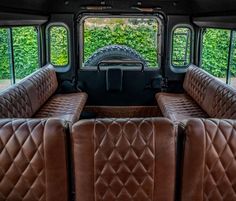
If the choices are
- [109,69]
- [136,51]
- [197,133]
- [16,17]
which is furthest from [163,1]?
[197,133]

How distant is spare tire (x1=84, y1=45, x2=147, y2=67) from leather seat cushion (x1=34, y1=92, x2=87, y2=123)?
744 millimetres

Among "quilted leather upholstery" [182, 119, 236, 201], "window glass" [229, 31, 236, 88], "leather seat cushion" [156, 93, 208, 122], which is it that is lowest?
"leather seat cushion" [156, 93, 208, 122]

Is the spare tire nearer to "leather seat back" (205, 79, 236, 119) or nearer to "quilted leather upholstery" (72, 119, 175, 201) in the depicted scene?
"leather seat back" (205, 79, 236, 119)

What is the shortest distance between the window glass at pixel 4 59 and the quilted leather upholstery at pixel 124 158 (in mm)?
2374

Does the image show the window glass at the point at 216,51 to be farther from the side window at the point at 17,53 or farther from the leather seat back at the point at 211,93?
the side window at the point at 17,53

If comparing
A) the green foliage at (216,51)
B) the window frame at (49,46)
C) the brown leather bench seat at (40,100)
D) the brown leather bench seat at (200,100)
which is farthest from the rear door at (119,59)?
the green foliage at (216,51)

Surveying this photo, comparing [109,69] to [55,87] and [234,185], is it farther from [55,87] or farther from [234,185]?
[234,185]

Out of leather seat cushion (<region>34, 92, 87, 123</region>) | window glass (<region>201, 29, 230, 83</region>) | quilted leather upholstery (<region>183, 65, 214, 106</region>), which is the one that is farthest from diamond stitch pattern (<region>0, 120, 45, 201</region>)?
window glass (<region>201, 29, 230, 83</region>)

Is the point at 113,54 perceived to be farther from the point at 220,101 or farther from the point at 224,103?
the point at 224,103

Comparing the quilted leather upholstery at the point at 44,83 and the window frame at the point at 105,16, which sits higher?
the window frame at the point at 105,16

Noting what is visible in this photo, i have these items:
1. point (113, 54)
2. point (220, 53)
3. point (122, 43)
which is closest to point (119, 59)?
point (113, 54)

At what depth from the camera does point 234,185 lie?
2734mm

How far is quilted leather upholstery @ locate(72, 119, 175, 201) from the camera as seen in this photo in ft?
8.65

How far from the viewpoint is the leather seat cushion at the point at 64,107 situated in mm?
4970
